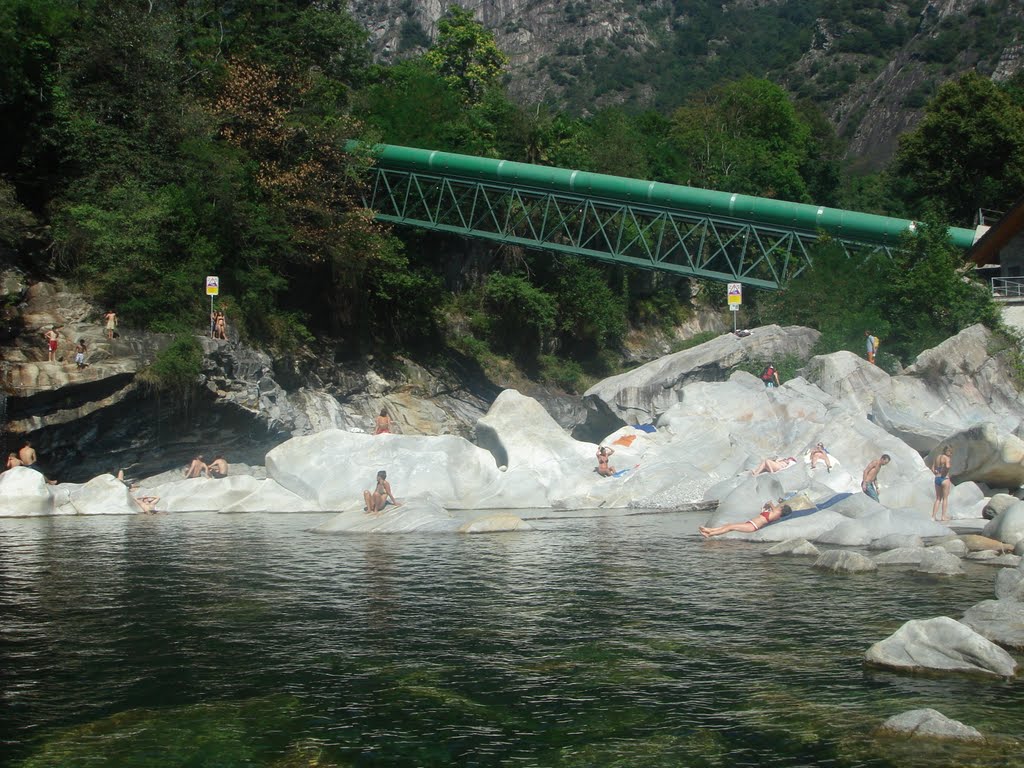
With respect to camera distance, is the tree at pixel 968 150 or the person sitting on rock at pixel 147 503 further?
the tree at pixel 968 150

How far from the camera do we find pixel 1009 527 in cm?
1562

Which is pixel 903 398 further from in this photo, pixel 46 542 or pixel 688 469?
pixel 46 542

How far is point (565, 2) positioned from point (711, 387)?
490 ft

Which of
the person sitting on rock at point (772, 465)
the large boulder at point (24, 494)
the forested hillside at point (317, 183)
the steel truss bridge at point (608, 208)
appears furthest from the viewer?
the steel truss bridge at point (608, 208)

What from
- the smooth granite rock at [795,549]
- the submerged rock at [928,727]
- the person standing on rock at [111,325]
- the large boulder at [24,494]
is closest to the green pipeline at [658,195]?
the person standing on rock at [111,325]

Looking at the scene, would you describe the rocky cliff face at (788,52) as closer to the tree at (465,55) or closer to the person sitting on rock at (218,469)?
the tree at (465,55)

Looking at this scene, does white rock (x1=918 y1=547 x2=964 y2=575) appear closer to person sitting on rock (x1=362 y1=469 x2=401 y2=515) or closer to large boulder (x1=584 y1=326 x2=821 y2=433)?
person sitting on rock (x1=362 y1=469 x2=401 y2=515)

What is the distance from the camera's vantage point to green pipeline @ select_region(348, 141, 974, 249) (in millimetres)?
38562

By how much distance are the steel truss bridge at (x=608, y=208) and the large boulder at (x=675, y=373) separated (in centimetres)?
440

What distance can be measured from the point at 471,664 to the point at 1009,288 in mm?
31464

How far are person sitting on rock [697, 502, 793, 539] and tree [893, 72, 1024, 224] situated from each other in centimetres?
3151

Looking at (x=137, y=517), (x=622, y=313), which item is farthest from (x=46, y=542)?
(x=622, y=313)

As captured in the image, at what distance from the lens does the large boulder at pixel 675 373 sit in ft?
104

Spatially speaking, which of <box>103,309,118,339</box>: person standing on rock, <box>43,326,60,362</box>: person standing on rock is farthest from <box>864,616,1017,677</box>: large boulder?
<box>103,309,118,339</box>: person standing on rock
